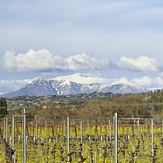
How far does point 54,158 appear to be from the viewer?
2191 centimetres

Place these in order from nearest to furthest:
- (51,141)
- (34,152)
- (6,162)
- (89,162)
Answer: (6,162) < (89,162) < (34,152) < (51,141)

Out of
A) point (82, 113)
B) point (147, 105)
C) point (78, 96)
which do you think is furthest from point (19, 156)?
point (78, 96)

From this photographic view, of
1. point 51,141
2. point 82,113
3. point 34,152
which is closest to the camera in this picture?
point 34,152

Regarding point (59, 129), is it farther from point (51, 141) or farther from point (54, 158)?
point (54, 158)

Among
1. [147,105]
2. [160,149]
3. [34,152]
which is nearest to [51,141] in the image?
[34,152]

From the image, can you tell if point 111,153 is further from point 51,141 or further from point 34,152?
point 51,141

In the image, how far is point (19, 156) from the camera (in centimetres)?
2292

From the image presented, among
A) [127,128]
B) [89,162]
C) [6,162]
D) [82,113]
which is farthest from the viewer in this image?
[82,113]

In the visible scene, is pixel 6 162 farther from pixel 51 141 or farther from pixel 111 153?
pixel 51 141

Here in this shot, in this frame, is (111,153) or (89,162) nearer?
(89,162)

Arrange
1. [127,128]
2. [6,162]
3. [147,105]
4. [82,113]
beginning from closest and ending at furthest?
[6,162]
[127,128]
[82,113]
[147,105]

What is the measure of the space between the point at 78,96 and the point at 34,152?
86528mm

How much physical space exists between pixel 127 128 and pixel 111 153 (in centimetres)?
1618

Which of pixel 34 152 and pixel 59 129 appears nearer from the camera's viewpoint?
pixel 34 152
